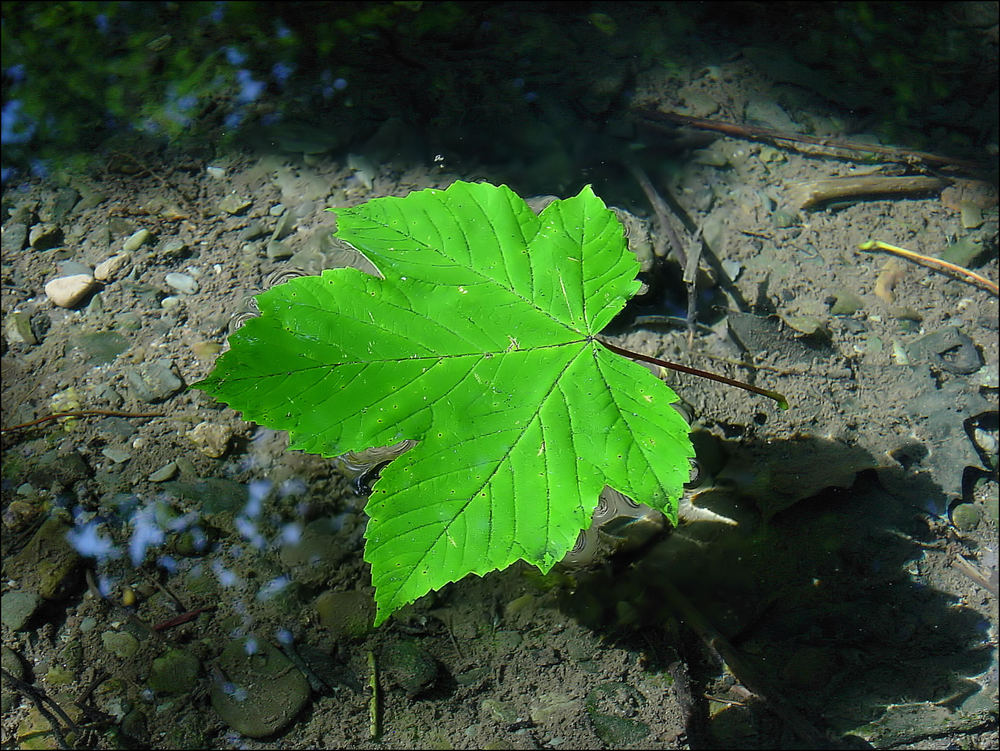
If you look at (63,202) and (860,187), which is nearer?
(63,202)

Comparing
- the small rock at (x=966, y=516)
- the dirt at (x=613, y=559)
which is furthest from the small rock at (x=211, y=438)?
the small rock at (x=966, y=516)

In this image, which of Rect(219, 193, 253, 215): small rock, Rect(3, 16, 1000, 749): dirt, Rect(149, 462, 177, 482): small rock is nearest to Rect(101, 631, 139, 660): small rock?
Rect(3, 16, 1000, 749): dirt

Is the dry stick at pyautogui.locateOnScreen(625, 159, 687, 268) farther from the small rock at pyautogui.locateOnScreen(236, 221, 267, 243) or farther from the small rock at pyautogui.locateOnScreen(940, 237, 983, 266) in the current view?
the small rock at pyautogui.locateOnScreen(236, 221, 267, 243)

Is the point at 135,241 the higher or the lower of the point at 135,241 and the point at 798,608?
the higher

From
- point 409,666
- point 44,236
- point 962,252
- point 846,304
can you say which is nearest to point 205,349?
point 44,236

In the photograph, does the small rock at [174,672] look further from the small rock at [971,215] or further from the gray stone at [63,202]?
the small rock at [971,215]

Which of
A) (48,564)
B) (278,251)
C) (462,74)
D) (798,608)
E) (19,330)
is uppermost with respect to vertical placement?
(462,74)

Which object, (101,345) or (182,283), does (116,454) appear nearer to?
(101,345)
